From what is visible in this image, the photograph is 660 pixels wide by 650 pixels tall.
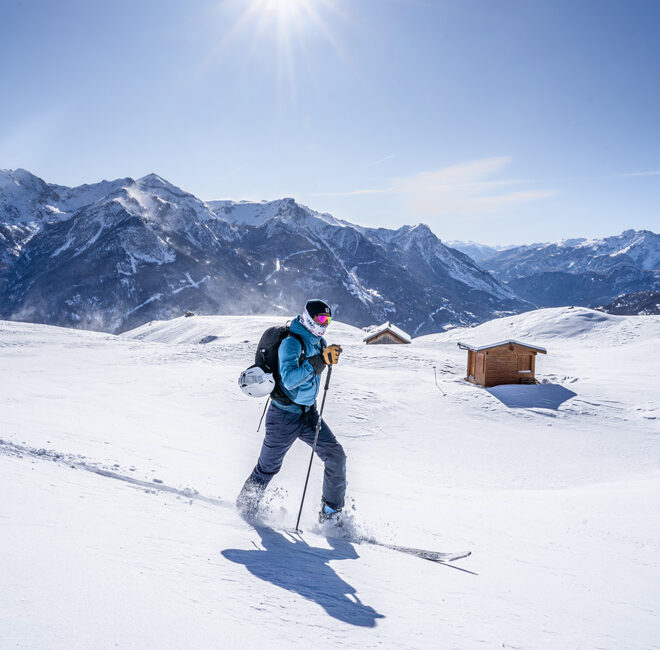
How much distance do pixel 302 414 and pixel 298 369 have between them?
0.61 m

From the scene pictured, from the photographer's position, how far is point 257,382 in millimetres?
4418

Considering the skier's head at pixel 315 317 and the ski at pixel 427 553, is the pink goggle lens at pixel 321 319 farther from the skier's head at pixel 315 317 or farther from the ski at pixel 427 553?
the ski at pixel 427 553

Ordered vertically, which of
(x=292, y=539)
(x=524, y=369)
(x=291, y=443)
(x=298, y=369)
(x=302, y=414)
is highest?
(x=298, y=369)

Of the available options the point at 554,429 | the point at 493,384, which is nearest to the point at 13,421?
the point at 554,429

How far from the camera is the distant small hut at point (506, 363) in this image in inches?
847

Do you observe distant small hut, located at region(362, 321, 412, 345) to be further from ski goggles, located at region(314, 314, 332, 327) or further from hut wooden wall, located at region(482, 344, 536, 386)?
ski goggles, located at region(314, 314, 332, 327)

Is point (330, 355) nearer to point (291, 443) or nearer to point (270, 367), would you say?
point (270, 367)

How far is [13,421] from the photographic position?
22.0 ft

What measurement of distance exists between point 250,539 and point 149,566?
1.31 m

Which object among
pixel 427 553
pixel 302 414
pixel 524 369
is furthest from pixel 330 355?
pixel 524 369

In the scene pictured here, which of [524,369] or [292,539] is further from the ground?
[292,539]

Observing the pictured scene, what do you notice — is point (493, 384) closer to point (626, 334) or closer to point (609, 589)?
point (609, 589)

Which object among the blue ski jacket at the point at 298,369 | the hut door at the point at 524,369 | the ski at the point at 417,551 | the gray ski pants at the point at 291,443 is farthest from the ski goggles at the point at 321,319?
the hut door at the point at 524,369

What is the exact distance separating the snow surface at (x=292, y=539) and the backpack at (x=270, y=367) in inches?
50.7
